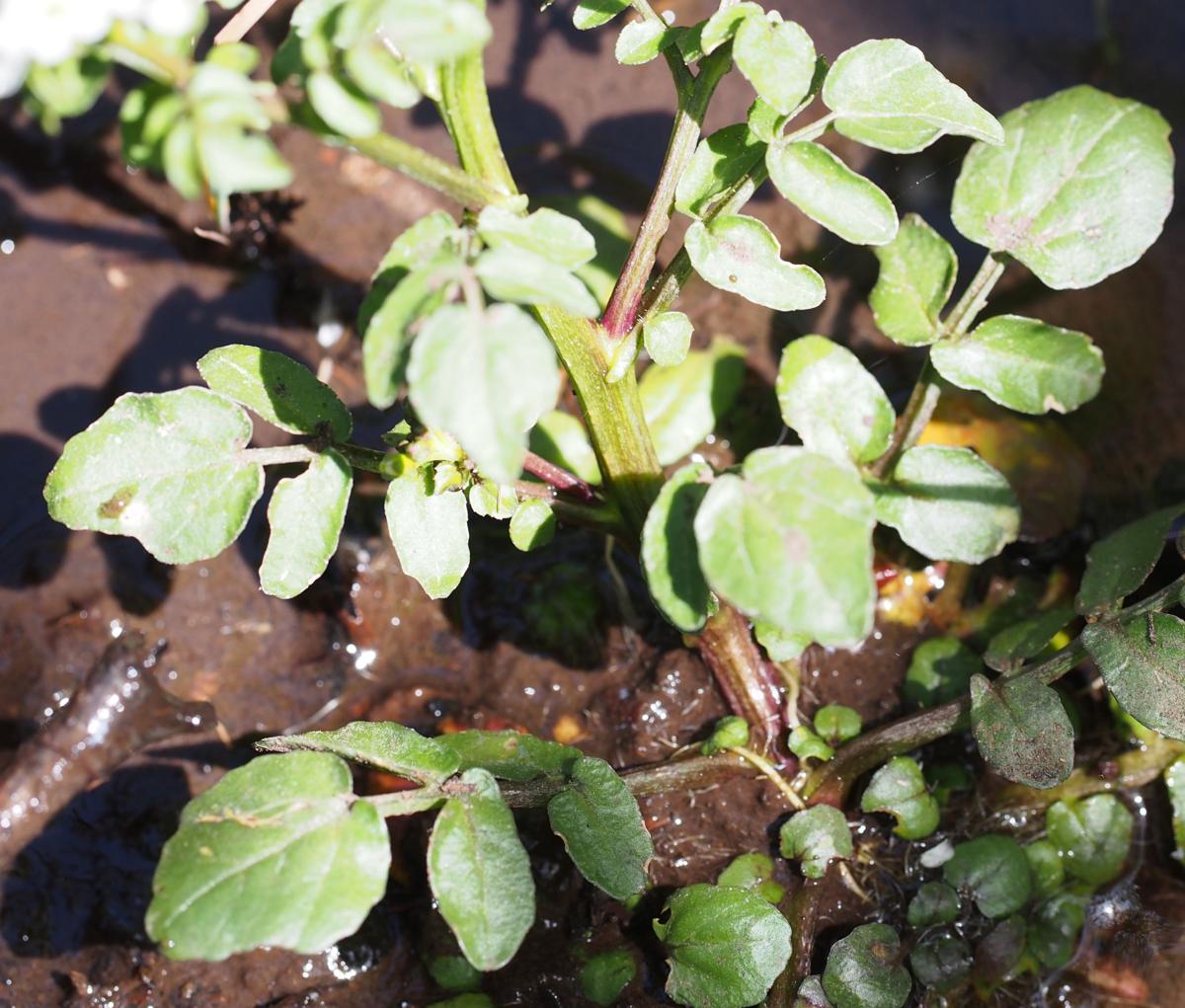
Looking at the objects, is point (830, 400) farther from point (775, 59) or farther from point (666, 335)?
point (775, 59)

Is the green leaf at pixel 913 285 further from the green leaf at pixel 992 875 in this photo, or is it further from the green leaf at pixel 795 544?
the green leaf at pixel 992 875

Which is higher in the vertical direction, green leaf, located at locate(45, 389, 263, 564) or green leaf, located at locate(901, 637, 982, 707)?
green leaf, located at locate(45, 389, 263, 564)

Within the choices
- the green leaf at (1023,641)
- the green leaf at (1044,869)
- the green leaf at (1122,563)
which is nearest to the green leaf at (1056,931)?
the green leaf at (1044,869)

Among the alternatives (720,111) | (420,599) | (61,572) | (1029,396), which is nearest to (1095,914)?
(1029,396)

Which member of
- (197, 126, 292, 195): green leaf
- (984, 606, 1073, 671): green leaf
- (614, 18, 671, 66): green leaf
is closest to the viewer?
(197, 126, 292, 195): green leaf

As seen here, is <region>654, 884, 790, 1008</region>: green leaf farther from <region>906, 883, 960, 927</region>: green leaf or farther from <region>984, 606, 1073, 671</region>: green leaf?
<region>984, 606, 1073, 671</region>: green leaf

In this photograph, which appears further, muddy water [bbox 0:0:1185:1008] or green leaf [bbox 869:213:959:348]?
muddy water [bbox 0:0:1185:1008]

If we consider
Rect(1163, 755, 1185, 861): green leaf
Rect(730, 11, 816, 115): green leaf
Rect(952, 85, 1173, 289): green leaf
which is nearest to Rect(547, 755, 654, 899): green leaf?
Rect(730, 11, 816, 115): green leaf

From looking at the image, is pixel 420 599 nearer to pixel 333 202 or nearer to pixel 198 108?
pixel 333 202
